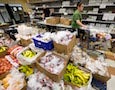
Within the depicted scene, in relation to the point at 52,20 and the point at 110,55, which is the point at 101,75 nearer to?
the point at 110,55

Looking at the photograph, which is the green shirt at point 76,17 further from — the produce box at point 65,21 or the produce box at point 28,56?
the produce box at point 28,56

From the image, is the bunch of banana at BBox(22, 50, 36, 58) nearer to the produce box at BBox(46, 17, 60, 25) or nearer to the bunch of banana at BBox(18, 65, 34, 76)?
the bunch of banana at BBox(18, 65, 34, 76)

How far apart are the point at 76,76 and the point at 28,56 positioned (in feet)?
2.67

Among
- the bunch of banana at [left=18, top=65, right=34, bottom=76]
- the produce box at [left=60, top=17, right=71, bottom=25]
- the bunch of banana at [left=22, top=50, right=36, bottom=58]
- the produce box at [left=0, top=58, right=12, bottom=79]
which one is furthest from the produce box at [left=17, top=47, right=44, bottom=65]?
the produce box at [left=60, top=17, right=71, bottom=25]

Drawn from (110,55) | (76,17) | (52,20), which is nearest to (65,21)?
(52,20)

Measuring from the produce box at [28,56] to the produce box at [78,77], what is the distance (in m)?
0.52

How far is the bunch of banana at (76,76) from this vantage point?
169 cm

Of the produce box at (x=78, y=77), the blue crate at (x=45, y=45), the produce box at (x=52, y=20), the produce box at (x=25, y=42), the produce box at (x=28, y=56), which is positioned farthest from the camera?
the produce box at (x=52, y=20)

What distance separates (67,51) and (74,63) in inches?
11.1

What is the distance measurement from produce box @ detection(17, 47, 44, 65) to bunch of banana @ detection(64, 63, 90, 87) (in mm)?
526

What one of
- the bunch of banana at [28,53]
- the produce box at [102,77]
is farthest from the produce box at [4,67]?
the produce box at [102,77]

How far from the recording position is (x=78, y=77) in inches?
68.5

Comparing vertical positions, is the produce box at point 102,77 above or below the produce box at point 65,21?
below

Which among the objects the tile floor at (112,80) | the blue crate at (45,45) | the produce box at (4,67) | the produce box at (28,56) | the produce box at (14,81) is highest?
the blue crate at (45,45)
